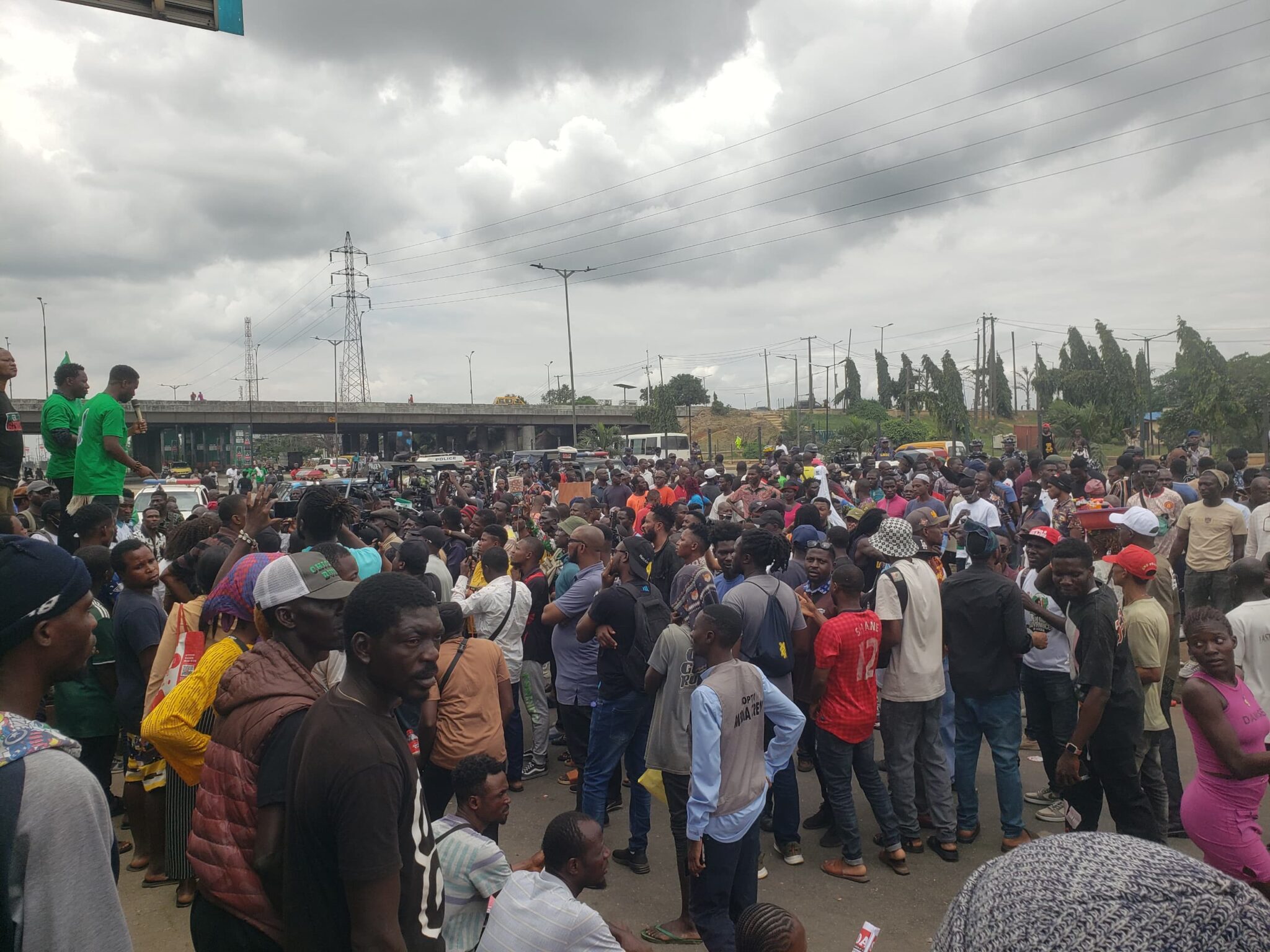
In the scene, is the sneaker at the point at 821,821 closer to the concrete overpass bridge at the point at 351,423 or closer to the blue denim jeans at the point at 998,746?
the blue denim jeans at the point at 998,746

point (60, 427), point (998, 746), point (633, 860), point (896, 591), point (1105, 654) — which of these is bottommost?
point (633, 860)

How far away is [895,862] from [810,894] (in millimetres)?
641

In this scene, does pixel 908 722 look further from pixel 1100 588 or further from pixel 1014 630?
pixel 1100 588

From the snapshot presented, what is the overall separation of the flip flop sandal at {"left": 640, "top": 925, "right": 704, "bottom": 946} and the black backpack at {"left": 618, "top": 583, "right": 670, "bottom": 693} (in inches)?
52.5

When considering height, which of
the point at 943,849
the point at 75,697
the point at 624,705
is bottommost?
the point at 943,849

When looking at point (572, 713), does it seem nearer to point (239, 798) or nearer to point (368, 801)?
point (239, 798)

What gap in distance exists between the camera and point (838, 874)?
4793 millimetres

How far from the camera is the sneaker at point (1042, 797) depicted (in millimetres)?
5664

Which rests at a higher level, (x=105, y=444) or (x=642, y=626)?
(x=105, y=444)

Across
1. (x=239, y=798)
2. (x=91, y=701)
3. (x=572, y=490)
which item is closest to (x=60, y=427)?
(x=91, y=701)

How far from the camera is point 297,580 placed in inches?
100

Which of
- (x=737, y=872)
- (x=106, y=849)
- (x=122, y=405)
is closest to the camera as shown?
(x=106, y=849)

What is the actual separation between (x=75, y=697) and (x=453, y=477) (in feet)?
55.8

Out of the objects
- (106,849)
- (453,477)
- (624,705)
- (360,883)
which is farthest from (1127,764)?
(453,477)
